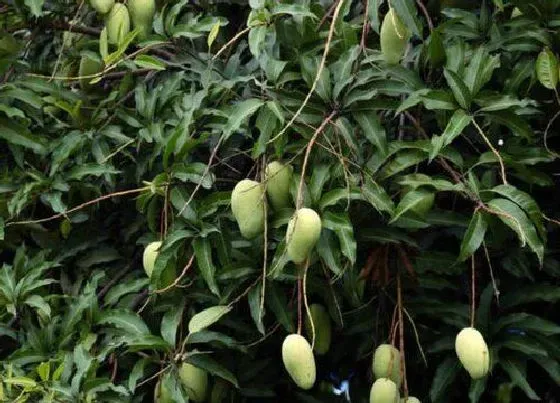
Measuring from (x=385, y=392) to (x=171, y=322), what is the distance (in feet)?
1.24

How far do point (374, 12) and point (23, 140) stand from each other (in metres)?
0.70

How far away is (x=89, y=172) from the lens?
2023 millimetres

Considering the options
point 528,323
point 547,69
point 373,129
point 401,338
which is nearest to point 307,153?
point 373,129

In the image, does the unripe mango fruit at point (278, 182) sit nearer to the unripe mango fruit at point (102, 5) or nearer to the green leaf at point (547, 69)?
the green leaf at point (547, 69)

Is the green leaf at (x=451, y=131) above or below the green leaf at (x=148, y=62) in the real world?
below

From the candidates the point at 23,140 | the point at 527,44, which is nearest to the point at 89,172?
the point at 23,140

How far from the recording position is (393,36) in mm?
1681

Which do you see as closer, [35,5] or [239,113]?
[239,113]

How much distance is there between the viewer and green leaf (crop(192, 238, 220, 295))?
5.83ft

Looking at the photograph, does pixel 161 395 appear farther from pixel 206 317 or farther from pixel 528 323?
pixel 528 323

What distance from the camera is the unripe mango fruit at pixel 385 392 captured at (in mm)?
1662

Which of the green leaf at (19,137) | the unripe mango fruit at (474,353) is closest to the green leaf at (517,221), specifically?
the unripe mango fruit at (474,353)

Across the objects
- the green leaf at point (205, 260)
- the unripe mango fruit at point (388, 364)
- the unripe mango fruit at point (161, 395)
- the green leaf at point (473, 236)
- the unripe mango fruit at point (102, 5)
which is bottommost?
the unripe mango fruit at point (161, 395)

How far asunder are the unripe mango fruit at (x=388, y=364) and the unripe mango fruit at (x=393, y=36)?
408mm
